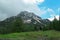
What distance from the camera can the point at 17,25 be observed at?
91688 mm

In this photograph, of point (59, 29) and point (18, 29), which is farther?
point (18, 29)

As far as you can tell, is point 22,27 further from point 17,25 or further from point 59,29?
point 59,29

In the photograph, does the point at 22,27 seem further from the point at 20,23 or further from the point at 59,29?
the point at 59,29

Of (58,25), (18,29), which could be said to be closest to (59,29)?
(58,25)

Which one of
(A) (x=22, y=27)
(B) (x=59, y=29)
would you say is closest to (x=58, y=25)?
(B) (x=59, y=29)

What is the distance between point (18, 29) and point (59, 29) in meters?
19.9

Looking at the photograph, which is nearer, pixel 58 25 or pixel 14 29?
pixel 58 25

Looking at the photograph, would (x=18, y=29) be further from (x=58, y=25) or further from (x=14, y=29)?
(x=58, y=25)

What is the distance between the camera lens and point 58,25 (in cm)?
8088

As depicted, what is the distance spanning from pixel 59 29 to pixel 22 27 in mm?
20381

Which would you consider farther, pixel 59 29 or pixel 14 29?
pixel 14 29

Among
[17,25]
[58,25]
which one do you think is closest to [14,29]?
[17,25]

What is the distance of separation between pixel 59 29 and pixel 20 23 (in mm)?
22214

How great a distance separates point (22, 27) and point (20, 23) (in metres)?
2.51
